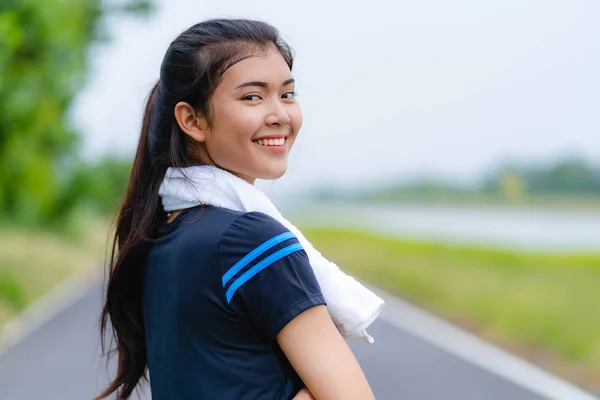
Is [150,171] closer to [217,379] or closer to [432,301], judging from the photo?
[217,379]

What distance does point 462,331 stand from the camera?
11688 millimetres

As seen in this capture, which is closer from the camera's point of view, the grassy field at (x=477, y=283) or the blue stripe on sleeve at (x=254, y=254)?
the blue stripe on sleeve at (x=254, y=254)

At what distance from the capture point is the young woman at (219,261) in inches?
69.8

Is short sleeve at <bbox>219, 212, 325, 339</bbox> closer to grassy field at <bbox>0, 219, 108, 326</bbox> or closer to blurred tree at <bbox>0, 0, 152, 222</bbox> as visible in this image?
→ blurred tree at <bbox>0, 0, 152, 222</bbox>

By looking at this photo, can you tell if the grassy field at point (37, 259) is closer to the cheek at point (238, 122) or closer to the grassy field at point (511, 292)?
the grassy field at point (511, 292)

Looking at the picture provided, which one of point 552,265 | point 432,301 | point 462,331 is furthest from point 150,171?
point 552,265

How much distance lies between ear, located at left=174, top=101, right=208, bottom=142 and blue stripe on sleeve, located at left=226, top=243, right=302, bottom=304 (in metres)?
0.38

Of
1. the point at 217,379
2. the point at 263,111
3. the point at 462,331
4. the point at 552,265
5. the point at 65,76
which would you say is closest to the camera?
the point at 217,379

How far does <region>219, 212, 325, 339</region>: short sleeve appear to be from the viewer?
175cm

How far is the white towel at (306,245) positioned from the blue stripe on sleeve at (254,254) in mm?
86

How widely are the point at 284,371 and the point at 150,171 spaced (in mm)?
622

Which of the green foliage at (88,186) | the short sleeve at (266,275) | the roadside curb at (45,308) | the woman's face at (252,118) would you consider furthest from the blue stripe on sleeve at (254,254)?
the green foliage at (88,186)

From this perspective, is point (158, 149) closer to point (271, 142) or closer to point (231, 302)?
point (271, 142)

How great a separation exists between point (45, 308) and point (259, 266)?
44.5ft
